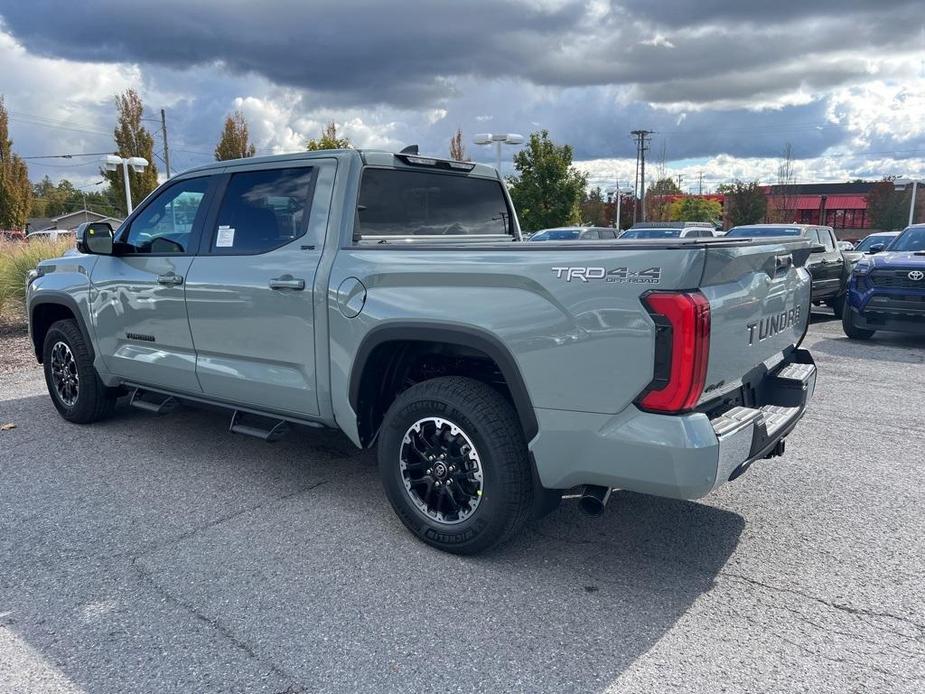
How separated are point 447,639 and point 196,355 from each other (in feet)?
8.61

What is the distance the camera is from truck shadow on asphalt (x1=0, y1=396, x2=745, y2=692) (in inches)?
106

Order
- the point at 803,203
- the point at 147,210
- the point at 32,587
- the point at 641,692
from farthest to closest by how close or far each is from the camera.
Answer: the point at 803,203
the point at 147,210
the point at 32,587
the point at 641,692

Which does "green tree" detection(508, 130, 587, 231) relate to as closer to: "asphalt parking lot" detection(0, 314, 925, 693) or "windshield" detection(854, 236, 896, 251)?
"windshield" detection(854, 236, 896, 251)

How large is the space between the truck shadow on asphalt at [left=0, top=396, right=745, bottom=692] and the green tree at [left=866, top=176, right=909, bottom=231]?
53.9 metres

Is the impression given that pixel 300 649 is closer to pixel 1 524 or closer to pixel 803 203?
pixel 1 524

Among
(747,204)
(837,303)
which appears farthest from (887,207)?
(837,303)

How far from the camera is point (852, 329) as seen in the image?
10.2 meters

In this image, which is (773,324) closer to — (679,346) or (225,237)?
(679,346)

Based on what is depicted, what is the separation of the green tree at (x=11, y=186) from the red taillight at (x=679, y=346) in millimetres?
35173

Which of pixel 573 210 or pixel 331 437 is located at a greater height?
pixel 573 210

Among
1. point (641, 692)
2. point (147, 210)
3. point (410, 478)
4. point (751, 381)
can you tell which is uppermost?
point (147, 210)

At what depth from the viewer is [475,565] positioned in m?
3.45

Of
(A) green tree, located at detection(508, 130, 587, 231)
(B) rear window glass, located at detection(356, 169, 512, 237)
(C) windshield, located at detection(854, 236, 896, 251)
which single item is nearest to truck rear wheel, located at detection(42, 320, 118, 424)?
(B) rear window glass, located at detection(356, 169, 512, 237)

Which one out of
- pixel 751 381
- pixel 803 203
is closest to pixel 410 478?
pixel 751 381
